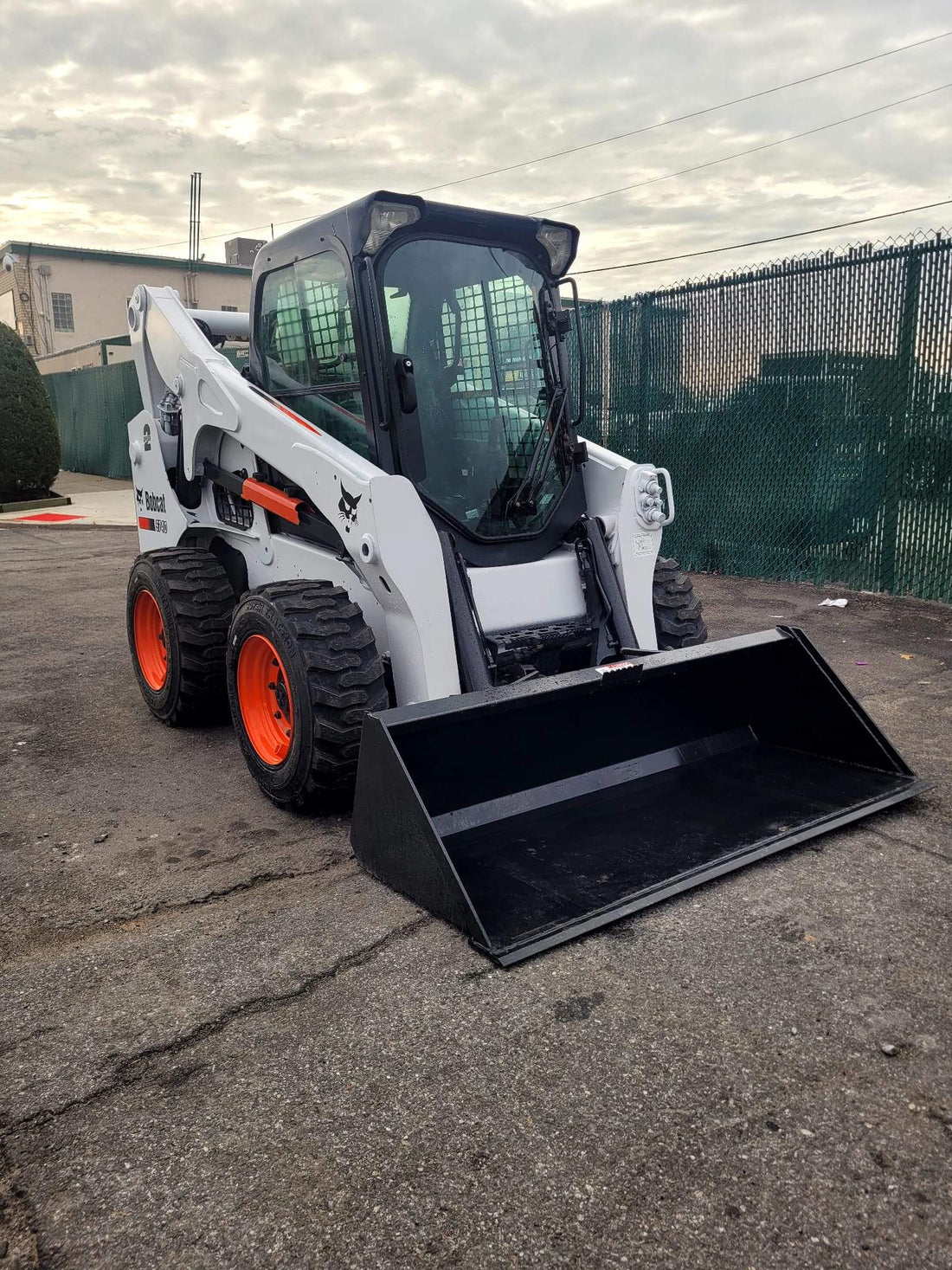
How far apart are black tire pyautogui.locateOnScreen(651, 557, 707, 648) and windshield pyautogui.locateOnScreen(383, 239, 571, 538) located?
723 millimetres

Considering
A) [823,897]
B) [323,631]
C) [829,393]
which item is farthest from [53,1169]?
[829,393]

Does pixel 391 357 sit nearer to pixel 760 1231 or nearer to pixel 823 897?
pixel 823 897

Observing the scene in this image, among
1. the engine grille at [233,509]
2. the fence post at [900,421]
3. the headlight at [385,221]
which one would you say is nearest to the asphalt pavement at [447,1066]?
the engine grille at [233,509]

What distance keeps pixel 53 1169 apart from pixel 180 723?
3.35m

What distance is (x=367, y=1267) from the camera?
1.93 metres

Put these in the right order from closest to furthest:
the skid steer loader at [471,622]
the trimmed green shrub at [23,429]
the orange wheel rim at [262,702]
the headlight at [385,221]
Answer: the skid steer loader at [471,622] → the headlight at [385,221] → the orange wheel rim at [262,702] → the trimmed green shrub at [23,429]

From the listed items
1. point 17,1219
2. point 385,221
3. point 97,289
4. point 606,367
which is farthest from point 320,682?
point 97,289

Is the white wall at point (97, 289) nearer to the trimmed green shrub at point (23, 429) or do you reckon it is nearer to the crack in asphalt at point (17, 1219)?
the trimmed green shrub at point (23, 429)

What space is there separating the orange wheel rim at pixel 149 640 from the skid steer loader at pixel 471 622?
535mm

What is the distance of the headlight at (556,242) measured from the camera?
4613 mm

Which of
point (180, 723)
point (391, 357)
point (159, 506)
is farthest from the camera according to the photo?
point (159, 506)

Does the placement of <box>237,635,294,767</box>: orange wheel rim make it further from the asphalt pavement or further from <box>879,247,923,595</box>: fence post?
<box>879,247,923,595</box>: fence post

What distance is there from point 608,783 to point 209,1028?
1862 millimetres

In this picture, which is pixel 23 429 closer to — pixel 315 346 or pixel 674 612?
pixel 315 346
